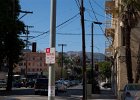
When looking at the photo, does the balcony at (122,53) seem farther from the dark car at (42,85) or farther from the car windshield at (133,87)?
the car windshield at (133,87)

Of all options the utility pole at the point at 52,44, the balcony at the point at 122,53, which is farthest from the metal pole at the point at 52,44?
the balcony at the point at 122,53

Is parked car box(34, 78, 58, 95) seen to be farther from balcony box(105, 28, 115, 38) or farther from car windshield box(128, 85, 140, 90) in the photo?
car windshield box(128, 85, 140, 90)

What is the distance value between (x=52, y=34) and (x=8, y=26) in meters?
36.4

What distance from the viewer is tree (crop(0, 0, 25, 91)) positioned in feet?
172

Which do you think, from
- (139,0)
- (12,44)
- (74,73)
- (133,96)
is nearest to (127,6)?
(139,0)

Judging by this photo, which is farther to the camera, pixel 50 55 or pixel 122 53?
pixel 122 53

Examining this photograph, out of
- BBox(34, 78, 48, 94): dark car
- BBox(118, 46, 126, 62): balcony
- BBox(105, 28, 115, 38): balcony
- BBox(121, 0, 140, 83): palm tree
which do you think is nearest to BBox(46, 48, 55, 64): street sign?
BBox(121, 0, 140, 83): palm tree

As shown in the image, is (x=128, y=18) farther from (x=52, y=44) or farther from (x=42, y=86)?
(x=52, y=44)

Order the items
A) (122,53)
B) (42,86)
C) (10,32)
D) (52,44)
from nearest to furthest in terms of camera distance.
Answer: (52,44) → (122,53) → (42,86) → (10,32)

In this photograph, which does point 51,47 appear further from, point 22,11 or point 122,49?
point 22,11

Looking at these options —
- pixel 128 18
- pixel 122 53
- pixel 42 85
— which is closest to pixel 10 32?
pixel 42 85

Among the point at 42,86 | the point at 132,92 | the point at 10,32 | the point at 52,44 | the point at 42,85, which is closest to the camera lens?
the point at 52,44

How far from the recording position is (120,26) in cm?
4138

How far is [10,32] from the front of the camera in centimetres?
5634
